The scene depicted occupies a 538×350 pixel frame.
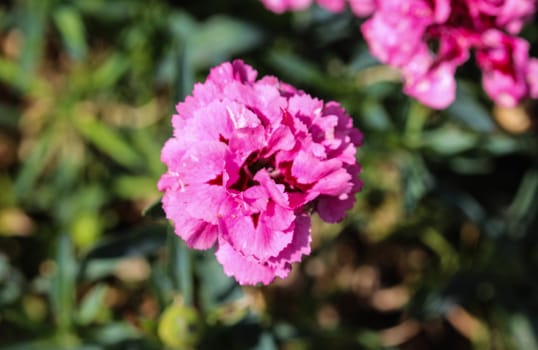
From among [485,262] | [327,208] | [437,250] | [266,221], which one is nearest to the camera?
[266,221]

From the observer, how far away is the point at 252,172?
1.16 metres

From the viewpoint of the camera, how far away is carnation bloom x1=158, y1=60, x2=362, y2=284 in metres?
1.11

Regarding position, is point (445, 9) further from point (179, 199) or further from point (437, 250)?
point (437, 250)

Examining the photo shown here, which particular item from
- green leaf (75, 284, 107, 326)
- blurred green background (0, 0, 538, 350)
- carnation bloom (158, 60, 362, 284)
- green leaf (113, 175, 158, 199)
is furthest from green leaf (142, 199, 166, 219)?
green leaf (113, 175, 158, 199)

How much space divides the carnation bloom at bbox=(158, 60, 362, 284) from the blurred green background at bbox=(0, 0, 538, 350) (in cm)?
49

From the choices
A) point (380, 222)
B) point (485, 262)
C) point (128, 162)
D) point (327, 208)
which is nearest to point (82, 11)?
point (128, 162)

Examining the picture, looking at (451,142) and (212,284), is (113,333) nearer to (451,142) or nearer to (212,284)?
(212,284)

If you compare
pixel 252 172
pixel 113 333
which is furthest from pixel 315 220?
pixel 252 172

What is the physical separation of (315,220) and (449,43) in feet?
2.67

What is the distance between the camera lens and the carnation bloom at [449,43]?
1.48 metres

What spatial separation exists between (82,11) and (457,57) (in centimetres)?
115

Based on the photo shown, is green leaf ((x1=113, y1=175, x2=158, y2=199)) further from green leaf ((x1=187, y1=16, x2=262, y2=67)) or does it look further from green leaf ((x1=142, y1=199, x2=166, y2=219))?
green leaf ((x1=142, y1=199, x2=166, y2=219))

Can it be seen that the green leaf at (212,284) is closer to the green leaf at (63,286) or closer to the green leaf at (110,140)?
the green leaf at (63,286)

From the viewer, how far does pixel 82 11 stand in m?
2.13
